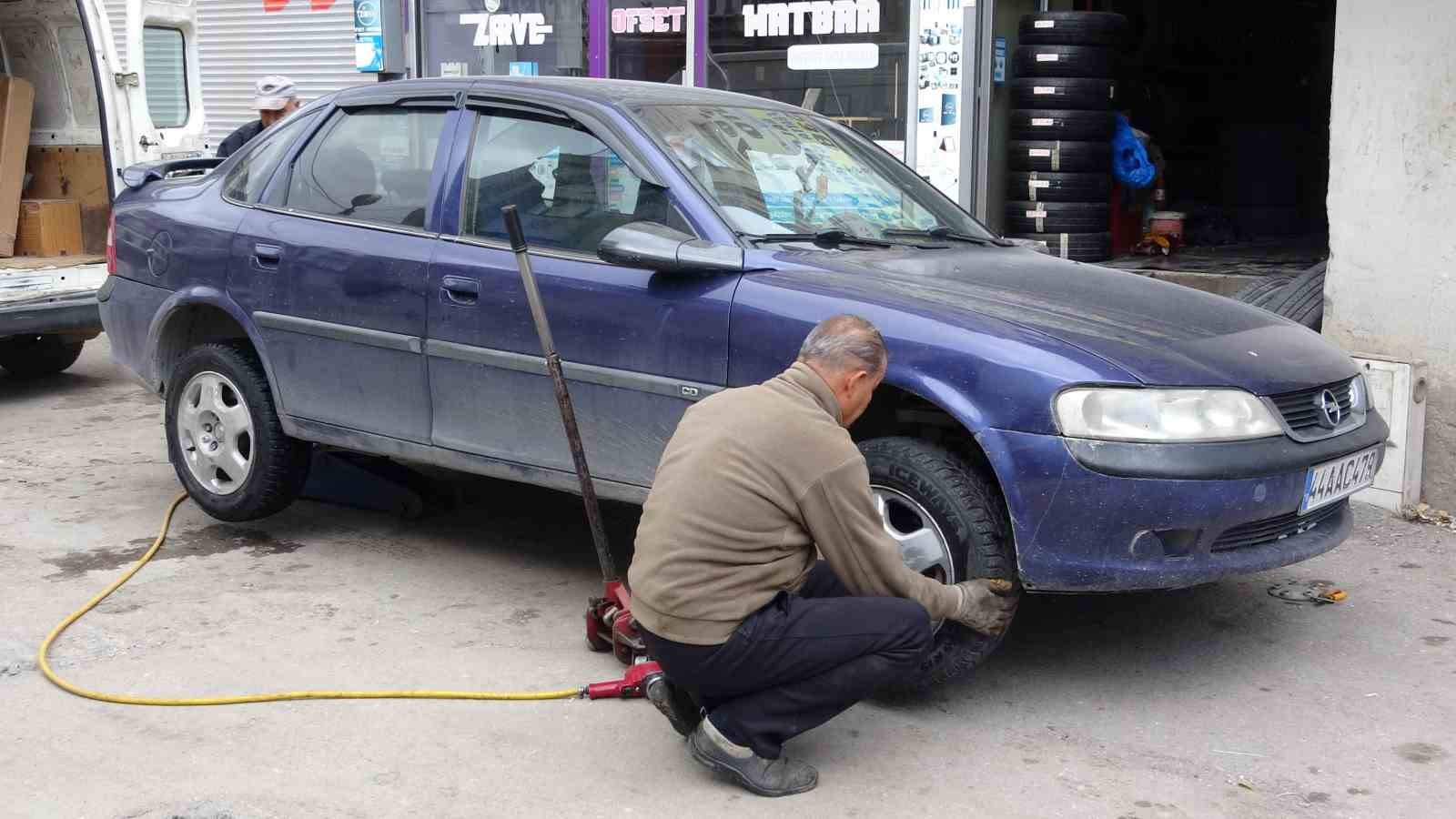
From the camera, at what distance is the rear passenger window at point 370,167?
17.9 feet

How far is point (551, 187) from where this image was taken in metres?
5.14

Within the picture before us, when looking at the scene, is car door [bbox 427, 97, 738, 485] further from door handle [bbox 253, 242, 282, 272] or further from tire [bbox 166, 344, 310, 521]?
tire [bbox 166, 344, 310, 521]

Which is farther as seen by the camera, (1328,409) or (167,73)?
(167,73)

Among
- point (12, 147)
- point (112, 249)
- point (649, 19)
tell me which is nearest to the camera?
point (112, 249)

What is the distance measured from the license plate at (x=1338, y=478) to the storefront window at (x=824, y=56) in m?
5.52

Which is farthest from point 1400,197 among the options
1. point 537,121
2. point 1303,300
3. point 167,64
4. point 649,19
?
point 167,64

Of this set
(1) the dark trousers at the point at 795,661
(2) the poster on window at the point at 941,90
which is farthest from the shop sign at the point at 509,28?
(1) the dark trousers at the point at 795,661

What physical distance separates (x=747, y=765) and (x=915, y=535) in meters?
0.87

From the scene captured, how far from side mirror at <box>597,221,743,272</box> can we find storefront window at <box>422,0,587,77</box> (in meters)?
6.78

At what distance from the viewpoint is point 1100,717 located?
14.0 feet

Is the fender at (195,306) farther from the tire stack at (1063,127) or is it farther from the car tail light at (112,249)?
the tire stack at (1063,127)

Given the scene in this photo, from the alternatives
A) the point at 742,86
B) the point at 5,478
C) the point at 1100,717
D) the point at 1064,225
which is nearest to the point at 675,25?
the point at 742,86

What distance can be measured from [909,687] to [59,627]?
2.65m

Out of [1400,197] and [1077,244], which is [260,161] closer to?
[1400,197]
